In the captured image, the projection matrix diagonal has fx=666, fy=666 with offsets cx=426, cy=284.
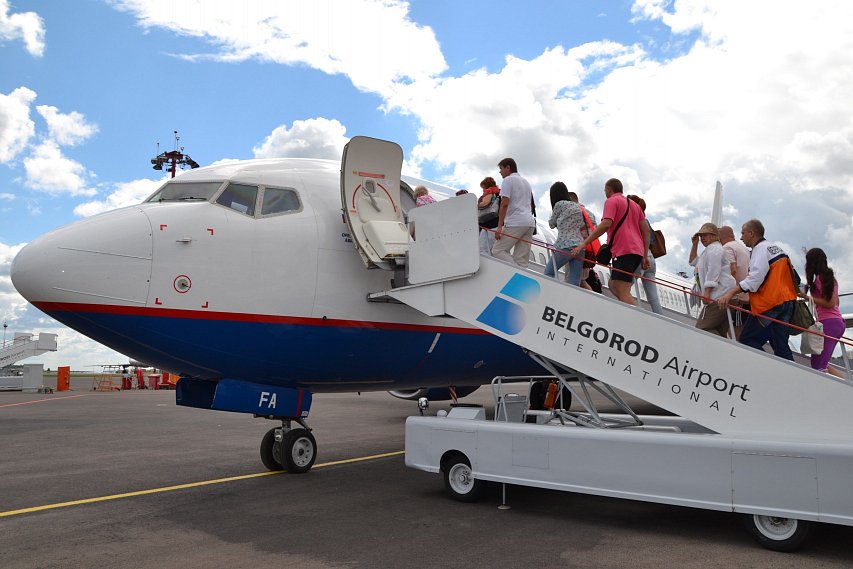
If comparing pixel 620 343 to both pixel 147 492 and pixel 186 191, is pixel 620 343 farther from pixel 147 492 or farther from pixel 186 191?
pixel 147 492

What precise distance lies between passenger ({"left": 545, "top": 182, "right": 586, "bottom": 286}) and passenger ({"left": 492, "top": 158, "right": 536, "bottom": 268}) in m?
0.35

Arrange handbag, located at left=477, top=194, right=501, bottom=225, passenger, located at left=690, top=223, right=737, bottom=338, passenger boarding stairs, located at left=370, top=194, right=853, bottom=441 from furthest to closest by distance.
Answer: handbag, located at left=477, top=194, right=501, bottom=225
passenger, located at left=690, top=223, right=737, bottom=338
passenger boarding stairs, located at left=370, top=194, right=853, bottom=441

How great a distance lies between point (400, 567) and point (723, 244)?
5596 millimetres

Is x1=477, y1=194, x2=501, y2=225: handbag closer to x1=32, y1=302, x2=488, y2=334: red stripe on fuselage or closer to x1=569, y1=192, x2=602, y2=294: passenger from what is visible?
x1=569, y1=192, x2=602, y2=294: passenger

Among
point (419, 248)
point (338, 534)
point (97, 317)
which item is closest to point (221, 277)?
point (97, 317)

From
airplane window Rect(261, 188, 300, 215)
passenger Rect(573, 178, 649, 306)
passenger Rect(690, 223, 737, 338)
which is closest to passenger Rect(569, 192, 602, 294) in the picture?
passenger Rect(573, 178, 649, 306)

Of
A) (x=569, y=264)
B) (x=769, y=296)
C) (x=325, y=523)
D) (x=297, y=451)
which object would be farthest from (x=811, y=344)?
(x=297, y=451)

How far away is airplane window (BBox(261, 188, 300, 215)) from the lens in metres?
8.37

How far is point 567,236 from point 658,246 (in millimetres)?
2333

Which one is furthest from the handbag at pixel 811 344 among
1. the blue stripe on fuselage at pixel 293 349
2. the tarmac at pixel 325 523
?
the blue stripe on fuselage at pixel 293 349

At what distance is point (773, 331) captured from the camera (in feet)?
22.4

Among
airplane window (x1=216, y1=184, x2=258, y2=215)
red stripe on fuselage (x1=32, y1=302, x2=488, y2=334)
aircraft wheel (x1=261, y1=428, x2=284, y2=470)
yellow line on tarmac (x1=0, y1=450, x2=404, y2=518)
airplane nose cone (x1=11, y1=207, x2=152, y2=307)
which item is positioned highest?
airplane window (x1=216, y1=184, x2=258, y2=215)

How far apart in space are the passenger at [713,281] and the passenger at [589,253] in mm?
1293

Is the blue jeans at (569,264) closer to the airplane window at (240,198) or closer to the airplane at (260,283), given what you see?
the airplane at (260,283)
